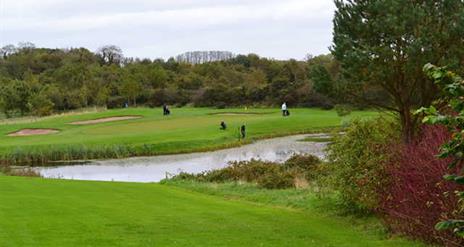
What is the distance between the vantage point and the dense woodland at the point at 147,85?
97312mm

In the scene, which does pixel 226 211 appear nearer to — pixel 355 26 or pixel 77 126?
pixel 355 26

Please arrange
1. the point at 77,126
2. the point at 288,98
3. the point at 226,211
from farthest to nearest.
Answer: the point at 288,98 → the point at 77,126 → the point at 226,211

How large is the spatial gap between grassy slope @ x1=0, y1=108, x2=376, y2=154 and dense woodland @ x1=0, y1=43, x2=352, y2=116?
42.6 feet

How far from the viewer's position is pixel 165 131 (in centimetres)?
6431

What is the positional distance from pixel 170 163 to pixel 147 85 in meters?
79.4

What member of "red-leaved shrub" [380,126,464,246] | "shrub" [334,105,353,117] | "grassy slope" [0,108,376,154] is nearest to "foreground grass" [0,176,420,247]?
"red-leaved shrub" [380,126,464,246]

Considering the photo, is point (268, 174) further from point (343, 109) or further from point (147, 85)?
point (147, 85)

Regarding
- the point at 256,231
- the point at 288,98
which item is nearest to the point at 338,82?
the point at 256,231

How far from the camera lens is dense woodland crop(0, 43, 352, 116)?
3831 inches

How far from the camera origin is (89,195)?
78.3 ft

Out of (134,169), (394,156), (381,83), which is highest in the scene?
(381,83)

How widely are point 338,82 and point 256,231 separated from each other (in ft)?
29.7

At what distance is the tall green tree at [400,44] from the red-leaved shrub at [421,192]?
5.09 metres

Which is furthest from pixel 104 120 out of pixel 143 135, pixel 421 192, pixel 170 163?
pixel 421 192
